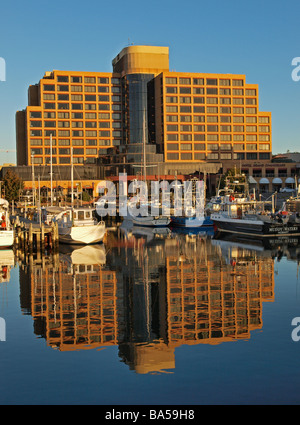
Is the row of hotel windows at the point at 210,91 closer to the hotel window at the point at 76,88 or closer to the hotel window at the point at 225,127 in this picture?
the hotel window at the point at 225,127

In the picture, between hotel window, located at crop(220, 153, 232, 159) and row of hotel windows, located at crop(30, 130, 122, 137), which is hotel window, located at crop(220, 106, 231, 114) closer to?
hotel window, located at crop(220, 153, 232, 159)

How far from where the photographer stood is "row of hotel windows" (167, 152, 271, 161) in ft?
543

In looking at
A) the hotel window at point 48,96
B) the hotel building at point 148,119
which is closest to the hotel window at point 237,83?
the hotel building at point 148,119

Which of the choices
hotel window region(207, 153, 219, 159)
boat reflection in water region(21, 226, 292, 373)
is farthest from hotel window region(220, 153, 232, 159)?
boat reflection in water region(21, 226, 292, 373)

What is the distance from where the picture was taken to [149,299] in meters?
32.1

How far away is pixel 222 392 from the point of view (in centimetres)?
1747

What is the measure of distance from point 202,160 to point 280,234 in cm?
10255

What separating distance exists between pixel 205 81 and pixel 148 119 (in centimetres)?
2166

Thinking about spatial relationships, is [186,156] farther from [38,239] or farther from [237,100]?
[38,239]

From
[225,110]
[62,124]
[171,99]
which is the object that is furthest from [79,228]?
[225,110]

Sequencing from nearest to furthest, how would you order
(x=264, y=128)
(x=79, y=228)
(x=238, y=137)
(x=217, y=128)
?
(x=79, y=228) → (x=217, y=128) → (x=238, y=137) → (x=264, y=128)

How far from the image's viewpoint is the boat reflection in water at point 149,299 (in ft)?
77.5

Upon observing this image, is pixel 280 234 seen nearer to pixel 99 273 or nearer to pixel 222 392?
pixel 99 273
